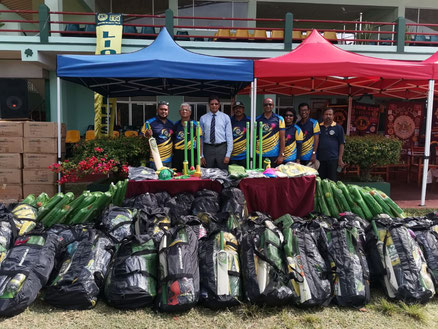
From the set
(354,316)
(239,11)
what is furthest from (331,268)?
(239,11)

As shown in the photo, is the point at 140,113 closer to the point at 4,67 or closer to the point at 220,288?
the point at 4,67

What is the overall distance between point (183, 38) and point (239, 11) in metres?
3.43

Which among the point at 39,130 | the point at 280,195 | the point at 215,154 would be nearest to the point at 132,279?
the point at 280,195

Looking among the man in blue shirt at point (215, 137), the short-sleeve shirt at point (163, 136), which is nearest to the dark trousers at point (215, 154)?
the man in blue shirt at point (215, 137)

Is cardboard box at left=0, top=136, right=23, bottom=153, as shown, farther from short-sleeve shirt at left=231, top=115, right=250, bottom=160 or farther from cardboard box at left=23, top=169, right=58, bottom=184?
short-sleeve shirt at left=231, top=115, right=250, bottom=160

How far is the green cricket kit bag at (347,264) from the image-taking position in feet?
9.20

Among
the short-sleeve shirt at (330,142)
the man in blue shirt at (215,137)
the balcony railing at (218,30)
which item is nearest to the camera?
the man in blue shirt at (215,137)

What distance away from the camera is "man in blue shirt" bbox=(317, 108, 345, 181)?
5.73 m

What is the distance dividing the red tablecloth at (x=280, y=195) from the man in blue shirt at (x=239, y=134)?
1460 millimetres

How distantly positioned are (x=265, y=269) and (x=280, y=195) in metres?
1.78

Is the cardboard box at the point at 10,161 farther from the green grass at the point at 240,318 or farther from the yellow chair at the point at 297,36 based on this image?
the yellow chair at the point at 297,36

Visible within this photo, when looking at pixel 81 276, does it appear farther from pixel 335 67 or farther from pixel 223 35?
pixel 223 35

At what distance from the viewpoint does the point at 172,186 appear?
13.9 feet

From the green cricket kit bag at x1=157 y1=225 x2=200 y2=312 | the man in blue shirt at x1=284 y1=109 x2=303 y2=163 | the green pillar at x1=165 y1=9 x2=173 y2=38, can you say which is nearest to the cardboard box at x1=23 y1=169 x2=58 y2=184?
the green cricket kit bag at x1=157 y1=225 x2=200 y2=312
